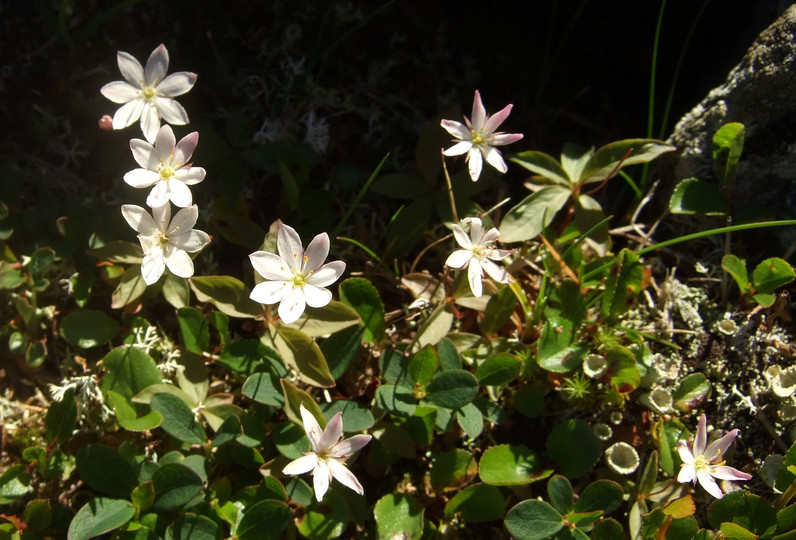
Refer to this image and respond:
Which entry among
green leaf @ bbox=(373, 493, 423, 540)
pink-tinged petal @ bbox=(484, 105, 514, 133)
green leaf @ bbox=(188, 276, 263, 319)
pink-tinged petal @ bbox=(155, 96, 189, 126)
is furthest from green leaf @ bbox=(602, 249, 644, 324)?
pink-tinged petal @ bbox=(155, 96, 189, 126)

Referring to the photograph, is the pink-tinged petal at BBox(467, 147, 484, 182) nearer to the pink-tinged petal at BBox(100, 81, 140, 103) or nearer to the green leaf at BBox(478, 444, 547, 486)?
the green leaf at BBox(478, 444, 547, 486)

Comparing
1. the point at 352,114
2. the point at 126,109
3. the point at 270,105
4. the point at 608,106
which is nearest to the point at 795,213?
the point at 608,106

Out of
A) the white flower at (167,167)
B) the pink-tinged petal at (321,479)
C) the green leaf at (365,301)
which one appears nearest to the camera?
the pink-tinged petal at (321,479)

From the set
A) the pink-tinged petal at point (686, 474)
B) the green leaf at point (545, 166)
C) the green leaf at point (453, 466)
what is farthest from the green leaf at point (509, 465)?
the green leaf at point (545, 166)

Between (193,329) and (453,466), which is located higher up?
(193,329)

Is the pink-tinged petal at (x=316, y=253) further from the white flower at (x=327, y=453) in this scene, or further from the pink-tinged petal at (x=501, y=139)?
the pink-tinged petal at (x=501, y=139)

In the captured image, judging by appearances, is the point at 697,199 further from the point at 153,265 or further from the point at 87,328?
the point at 87,328

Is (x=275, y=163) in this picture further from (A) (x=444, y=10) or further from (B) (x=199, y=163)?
(A) (x=444, y=10)

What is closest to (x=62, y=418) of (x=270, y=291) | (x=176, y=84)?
(x=270, y=291)
